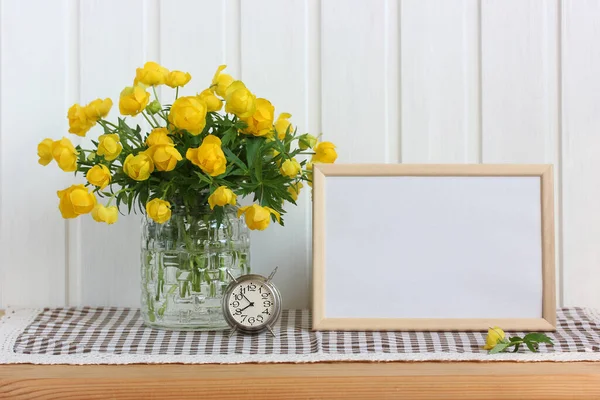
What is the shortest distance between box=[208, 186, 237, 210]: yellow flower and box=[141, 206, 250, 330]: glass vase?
0.08 m

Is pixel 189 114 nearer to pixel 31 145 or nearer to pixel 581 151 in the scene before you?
pixel 31 145

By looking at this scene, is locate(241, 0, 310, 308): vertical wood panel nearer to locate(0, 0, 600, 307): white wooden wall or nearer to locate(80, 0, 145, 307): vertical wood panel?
locate(0, 0, 600, 307): white wooden wall

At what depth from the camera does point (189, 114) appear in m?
0.97

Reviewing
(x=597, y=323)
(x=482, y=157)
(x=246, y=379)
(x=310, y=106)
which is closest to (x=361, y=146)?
(x=310, y=106)

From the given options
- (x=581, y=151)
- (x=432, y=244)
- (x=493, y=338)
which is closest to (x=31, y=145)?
(x=432, y=244)

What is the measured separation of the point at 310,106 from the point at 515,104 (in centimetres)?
37

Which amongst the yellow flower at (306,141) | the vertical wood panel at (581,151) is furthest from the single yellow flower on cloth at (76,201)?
the vertical wood panel at (581,151)

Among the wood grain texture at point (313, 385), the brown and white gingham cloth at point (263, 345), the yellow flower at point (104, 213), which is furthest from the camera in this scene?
the yellow flower at point (104, 213)

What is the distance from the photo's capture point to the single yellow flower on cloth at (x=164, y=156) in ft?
3.19

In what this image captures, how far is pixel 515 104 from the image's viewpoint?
129 centimetres

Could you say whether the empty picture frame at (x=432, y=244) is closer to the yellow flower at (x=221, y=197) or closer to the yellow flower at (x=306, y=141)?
the yellow flower at (x=306, y=141)

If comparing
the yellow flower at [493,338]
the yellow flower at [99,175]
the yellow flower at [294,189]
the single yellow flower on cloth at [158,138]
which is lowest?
the yellow flower at [493,338]

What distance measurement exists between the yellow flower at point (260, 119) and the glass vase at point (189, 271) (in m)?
0.14

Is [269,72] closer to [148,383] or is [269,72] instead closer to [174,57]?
[174,57]
